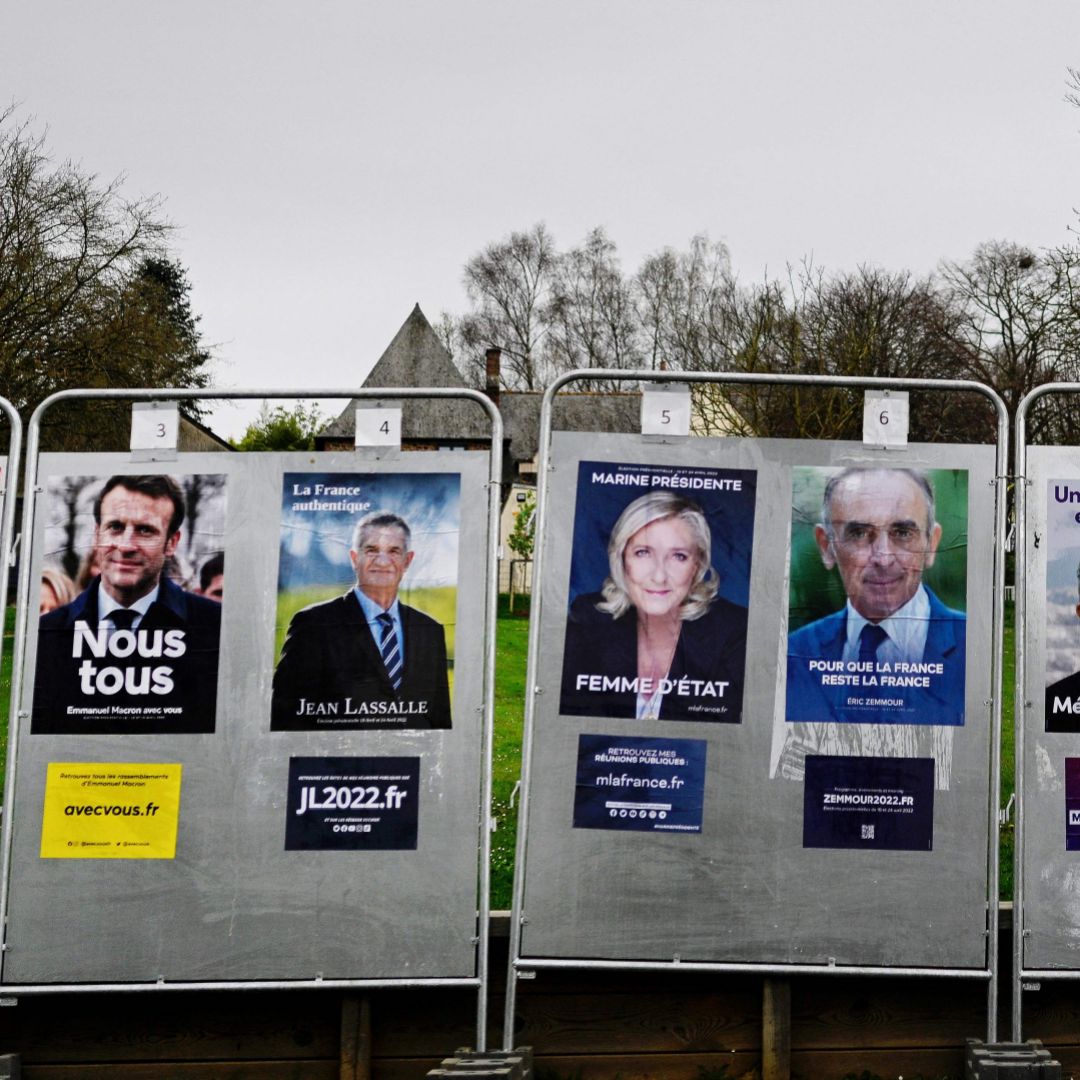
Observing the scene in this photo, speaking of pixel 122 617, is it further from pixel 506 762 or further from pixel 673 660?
pixel 506 762

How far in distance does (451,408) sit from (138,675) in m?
54.0

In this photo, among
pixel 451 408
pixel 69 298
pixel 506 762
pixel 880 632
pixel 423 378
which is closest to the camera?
pixel 880 632

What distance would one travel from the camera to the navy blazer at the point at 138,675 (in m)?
5.16

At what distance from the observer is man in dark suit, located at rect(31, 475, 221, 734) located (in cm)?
517

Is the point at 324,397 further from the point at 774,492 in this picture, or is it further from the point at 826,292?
the point at 826,292

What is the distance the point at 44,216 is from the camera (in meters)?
26.4

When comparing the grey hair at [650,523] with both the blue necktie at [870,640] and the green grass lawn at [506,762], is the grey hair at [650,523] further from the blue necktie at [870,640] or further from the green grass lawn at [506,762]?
the green grass lawn at [506,762]

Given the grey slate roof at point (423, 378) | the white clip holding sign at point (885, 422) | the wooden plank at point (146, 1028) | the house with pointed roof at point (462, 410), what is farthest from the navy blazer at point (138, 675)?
the grey slate roof at point (423, 378)

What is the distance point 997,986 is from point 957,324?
34.5 metres

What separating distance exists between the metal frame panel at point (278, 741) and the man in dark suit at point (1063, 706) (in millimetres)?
2247

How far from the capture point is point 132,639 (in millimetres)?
5219

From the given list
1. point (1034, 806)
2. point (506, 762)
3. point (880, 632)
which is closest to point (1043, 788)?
point (1034, 806)

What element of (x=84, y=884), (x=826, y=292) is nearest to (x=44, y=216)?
(x=826, y=292)

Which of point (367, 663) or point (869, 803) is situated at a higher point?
point (367, 663)
